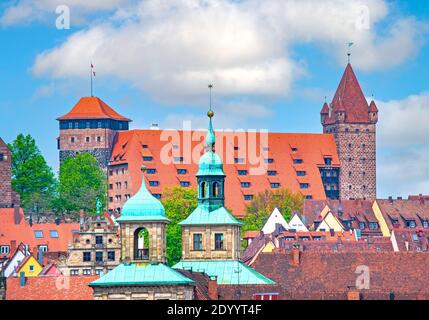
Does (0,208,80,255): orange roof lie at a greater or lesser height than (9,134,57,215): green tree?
lesser

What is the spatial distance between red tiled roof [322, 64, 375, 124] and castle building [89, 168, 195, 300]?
119 metres

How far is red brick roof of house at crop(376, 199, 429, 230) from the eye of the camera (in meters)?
150

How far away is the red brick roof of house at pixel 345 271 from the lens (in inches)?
3159

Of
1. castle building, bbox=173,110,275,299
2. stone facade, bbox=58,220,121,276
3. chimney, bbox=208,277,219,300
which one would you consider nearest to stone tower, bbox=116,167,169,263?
chimney, bbox=208,277,219,300

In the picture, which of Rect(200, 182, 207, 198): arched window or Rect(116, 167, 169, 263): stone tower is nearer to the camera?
Rect(116, 167, 169, 263): stone tower

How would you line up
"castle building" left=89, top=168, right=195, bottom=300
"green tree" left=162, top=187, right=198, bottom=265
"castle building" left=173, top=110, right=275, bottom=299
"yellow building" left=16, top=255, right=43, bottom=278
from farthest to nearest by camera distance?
"green tree" left=162, top=187, right=198, bottom=265
"yellow building" left=16, top=255, right=43, bottom=278
"castle building" left=173, top=110, right=275, bottom=299
"castle building" left=89, top=168, right=195, bottom=300

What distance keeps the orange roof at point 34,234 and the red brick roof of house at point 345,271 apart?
35162mm

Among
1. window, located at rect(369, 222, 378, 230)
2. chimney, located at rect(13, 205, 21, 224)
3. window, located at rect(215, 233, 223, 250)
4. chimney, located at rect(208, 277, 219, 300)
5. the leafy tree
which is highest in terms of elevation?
the leafy tree

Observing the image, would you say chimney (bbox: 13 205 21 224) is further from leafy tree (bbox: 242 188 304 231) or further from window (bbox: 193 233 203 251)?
window (bbox: 193 233 203 251)

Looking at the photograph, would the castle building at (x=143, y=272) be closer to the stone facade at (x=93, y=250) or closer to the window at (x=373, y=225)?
the stone facade at (x=93, y=250)

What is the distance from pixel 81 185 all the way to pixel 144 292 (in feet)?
331

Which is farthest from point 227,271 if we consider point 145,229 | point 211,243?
point 145,229

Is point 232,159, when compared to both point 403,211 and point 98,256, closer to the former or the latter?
point 403,211
